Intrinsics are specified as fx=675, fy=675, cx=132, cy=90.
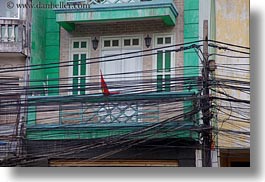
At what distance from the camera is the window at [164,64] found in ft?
10.4

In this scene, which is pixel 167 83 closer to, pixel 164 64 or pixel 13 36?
pixel 164 64

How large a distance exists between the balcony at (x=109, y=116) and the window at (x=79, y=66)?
0.19 feet

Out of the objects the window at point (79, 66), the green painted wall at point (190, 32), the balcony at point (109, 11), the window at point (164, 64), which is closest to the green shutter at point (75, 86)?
the window at point (79, 66)

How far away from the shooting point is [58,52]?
3.30 meters

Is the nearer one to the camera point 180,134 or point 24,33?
point 180,134

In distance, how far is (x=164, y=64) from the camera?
3.23 metres

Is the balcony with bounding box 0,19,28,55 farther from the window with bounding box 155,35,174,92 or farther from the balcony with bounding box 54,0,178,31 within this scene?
the window with bounding box 155,35,174,92

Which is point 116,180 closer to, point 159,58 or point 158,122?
point 158,122

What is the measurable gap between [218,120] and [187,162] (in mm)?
242

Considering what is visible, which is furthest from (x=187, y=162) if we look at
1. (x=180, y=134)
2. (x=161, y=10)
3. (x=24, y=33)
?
(x=24, y=33)

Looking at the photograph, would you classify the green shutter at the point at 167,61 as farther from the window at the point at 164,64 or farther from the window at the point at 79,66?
the window at the point at 79,66

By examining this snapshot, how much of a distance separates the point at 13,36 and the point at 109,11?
1.60 feet

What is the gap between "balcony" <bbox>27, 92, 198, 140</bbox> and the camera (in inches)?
123

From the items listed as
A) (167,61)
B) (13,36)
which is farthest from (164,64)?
(13,36)
